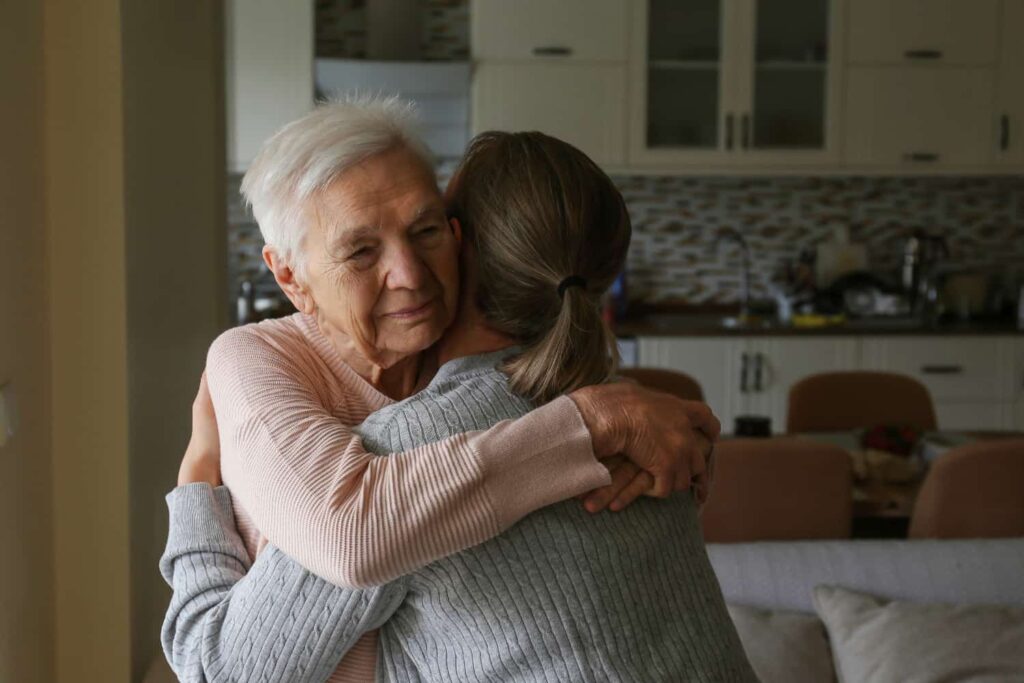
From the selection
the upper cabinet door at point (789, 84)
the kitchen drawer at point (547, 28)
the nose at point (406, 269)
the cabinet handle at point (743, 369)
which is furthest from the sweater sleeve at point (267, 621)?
the upper cabinet door at point (789, 84)

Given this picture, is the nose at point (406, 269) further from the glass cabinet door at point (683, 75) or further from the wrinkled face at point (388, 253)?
the glass cabinet door at point (683, 75)

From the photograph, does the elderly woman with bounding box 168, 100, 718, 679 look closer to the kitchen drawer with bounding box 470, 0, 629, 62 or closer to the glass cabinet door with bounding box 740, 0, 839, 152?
the kitchen drawer with bounding box 470, 0, 629, 62

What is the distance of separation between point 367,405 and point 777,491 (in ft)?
4.64

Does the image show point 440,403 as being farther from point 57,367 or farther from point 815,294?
point 815,294

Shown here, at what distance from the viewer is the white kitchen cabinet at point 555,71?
15.9 ft

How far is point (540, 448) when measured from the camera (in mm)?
1021

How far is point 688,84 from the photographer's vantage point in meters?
4.98

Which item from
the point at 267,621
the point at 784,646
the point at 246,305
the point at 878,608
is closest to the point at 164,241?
the point at 267,621

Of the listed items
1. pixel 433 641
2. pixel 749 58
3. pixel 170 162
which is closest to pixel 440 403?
pixel 433 641

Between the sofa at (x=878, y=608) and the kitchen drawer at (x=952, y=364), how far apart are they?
255 centimetres

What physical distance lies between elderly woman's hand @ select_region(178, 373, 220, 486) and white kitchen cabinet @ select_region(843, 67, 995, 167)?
414 centimetres

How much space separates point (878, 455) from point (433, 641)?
1.98 m

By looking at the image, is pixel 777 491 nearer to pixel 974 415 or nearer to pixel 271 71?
pixel 974 415

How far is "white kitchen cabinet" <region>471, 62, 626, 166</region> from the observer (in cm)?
485
